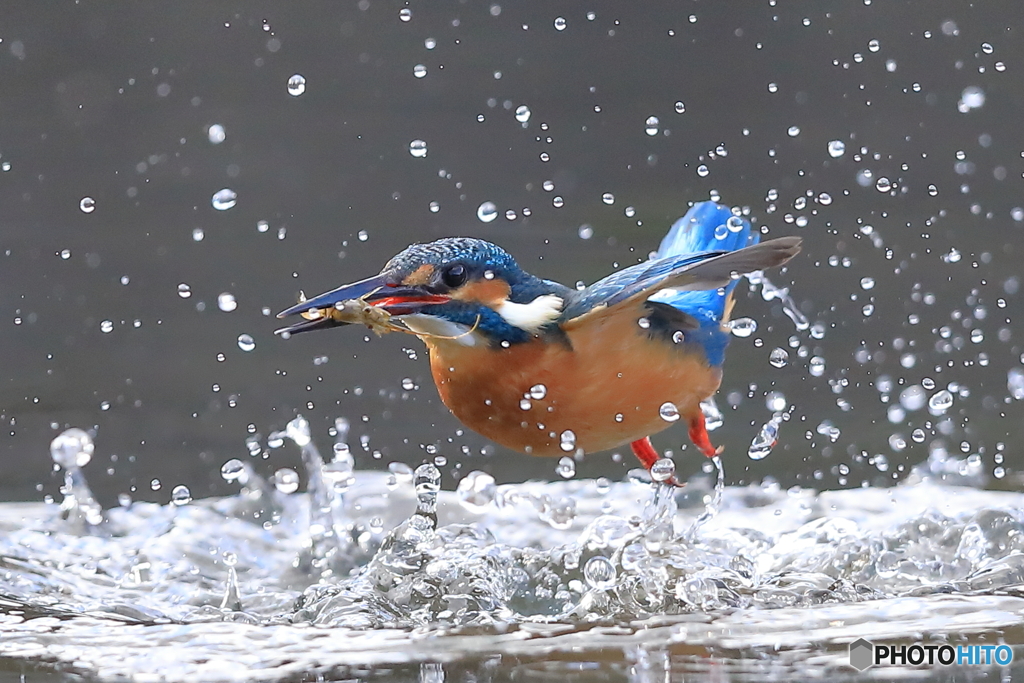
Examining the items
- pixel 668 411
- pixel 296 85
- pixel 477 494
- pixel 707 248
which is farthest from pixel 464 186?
pixel 668 411

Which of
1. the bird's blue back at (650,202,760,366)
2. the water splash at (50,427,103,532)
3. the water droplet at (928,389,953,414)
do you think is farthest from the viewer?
the water droplet at (928,389,953,414)

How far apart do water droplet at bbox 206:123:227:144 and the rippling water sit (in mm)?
1543

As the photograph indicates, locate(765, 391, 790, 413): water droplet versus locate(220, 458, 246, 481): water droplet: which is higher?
locate(765, 391, 790, 413): water droplet

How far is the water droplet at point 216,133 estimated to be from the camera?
3.92 meters

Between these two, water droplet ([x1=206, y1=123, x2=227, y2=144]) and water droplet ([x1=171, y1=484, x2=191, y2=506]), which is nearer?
water droplet ([x1=171, y1=484, x2=191, y2=506])

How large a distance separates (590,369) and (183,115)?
9.10ft

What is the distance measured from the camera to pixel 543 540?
2.24 meters

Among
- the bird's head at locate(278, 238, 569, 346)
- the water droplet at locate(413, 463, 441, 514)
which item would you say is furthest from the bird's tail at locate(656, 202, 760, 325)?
the water droplet at locate(413, 463, 441, 514)

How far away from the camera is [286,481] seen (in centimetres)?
238

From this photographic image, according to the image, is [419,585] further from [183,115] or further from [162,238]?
[183,115]

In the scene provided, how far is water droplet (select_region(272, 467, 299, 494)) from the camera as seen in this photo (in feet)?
7.78

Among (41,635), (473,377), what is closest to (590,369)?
(473,377)

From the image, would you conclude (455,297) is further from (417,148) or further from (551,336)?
(417,148)

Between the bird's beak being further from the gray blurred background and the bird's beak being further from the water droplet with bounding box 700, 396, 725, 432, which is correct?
the gray blurred background
